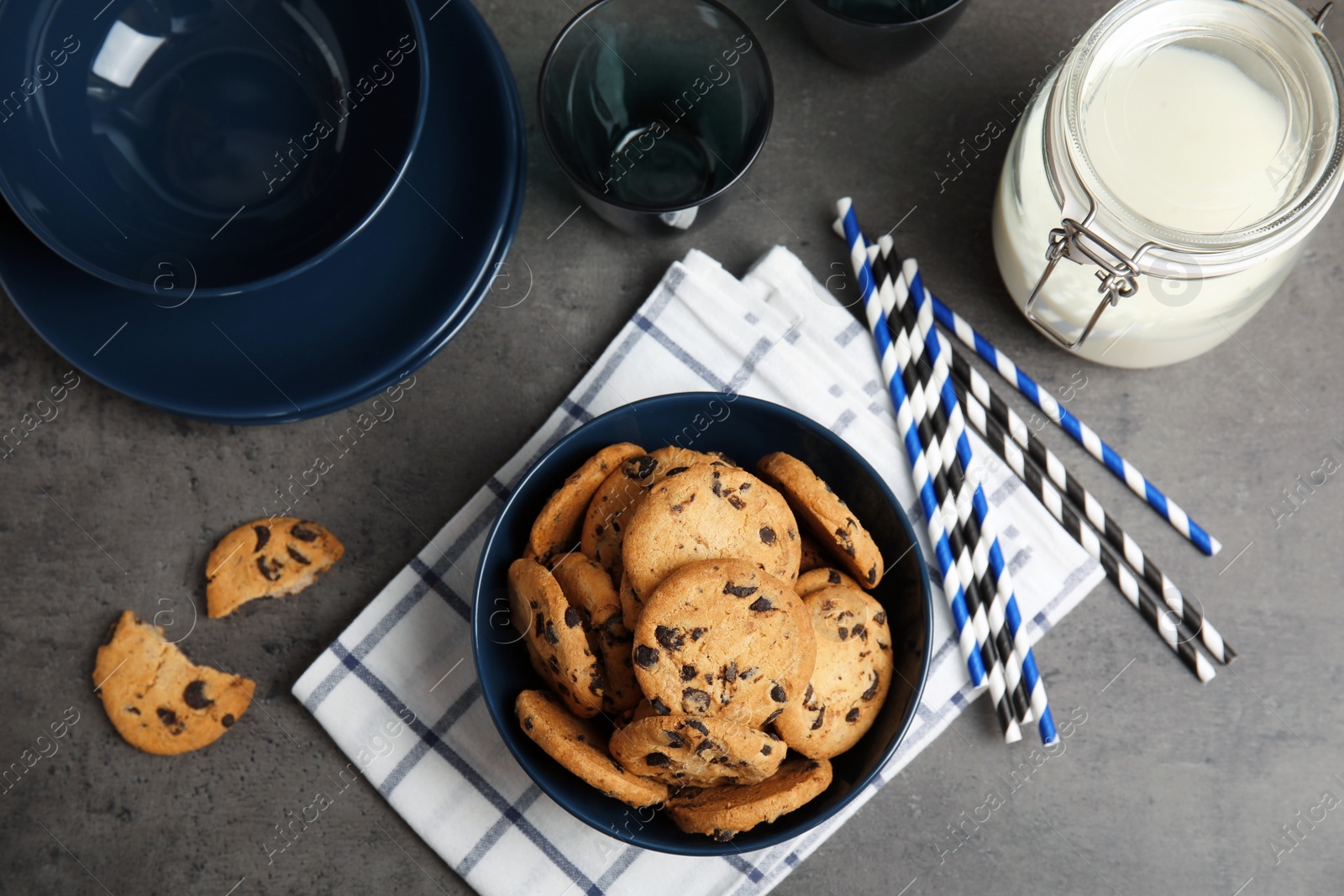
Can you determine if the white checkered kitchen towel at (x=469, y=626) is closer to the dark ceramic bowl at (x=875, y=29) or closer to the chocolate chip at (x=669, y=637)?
the dark ceramic bowl at (x=875, y=29)

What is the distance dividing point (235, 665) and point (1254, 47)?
4.41ft

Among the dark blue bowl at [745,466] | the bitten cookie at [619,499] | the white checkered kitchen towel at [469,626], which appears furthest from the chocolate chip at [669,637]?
the white checkered kitchen towel at [469,626]

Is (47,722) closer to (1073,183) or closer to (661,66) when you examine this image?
(661,66)

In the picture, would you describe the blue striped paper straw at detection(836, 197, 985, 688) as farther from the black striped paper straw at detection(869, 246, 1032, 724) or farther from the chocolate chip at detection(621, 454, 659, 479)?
the chocolate chip at detection(621, 454, 659, 479)

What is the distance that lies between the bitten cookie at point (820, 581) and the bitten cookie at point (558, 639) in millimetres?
224

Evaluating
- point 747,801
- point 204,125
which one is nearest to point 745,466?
point 747,801

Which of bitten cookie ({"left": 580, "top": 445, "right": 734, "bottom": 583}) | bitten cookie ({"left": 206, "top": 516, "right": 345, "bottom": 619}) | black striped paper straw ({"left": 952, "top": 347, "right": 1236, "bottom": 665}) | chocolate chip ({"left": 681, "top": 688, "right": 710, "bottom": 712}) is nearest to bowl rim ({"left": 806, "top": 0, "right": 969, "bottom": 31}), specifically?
black striped paper straw ({"left": 952, "top": 347, "right": 1236, "bottom": 665})

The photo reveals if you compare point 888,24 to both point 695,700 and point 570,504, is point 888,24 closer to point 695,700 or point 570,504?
point 570,504

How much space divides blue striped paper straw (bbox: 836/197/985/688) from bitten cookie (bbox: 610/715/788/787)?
1.22 ft

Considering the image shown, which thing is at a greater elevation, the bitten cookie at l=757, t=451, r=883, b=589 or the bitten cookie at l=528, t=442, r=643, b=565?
the bitten cookie at l=528, t=442, r=643, b=565

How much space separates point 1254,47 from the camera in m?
0.91

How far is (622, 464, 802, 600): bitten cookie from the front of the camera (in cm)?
88

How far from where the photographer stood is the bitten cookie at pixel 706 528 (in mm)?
881

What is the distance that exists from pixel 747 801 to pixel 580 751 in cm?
16
